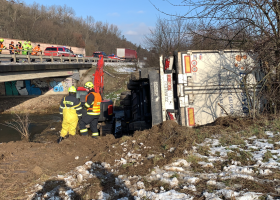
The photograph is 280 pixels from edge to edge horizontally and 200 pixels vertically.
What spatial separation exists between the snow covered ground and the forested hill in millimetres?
26129

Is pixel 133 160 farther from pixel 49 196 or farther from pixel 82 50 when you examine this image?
pixel 82 50

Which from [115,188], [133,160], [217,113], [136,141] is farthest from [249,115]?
[115,188]

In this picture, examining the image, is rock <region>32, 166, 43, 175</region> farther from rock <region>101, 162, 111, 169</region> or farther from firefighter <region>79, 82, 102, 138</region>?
firefighter <region>79, 82, 102, 138</region>

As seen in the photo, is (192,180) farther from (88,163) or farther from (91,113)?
(91,113)

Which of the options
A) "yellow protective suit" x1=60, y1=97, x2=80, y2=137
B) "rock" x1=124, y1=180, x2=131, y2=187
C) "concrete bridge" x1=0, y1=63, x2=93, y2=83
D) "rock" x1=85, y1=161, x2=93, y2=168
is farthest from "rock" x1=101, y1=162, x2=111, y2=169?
"concrete bridge" x1=0, y1=63, x2=93, y2=83

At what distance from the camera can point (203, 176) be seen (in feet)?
10.6

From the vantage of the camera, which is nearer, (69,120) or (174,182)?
(174,182)

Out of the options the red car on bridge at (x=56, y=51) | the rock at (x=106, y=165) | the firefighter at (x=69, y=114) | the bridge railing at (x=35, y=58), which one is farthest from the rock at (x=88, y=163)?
the red car on bridge at (x=56, y=51)

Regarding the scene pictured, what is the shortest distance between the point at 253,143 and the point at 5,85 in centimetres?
2642

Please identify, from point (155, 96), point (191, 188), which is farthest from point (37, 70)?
point (191, 188)

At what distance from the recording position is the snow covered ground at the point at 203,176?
2756 millimetres

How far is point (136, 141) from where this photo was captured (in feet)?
16.5

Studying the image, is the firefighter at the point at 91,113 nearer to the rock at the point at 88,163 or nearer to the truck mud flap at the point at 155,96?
the truck mud flap at the point at 155,96

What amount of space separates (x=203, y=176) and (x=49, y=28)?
5986cm
